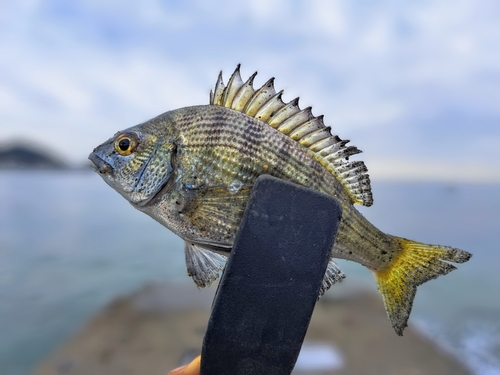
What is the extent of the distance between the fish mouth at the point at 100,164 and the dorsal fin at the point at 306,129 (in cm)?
77

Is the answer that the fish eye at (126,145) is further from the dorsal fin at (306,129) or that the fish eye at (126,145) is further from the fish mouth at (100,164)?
the dorsal fin at (306,129)

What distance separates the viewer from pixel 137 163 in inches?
72.1

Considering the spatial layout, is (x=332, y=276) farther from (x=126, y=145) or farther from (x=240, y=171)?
(x=126, y=145)

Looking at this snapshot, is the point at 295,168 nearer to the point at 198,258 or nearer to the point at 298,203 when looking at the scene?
the point at 298,203

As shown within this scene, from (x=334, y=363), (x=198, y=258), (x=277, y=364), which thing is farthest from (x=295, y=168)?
(x=334, y=363)

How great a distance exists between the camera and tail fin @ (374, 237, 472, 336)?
178 centimetres

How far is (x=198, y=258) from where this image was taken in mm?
2008

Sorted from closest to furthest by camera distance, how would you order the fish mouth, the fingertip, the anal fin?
the fingertip, the fish mouth, the anal fin

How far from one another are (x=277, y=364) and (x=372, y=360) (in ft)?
27.1

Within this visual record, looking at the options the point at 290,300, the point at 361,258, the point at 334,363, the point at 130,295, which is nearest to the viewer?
the point at 290,300

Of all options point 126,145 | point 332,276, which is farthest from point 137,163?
point 332,276

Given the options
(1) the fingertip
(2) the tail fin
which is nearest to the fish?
(2) the tail fin

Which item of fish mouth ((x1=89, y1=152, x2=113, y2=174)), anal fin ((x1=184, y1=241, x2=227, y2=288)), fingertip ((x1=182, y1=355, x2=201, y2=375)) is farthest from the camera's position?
anal fin ((x1=184, y1=241, x2=227, y2=288))

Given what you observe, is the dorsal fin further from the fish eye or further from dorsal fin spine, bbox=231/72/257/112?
the fish eye
